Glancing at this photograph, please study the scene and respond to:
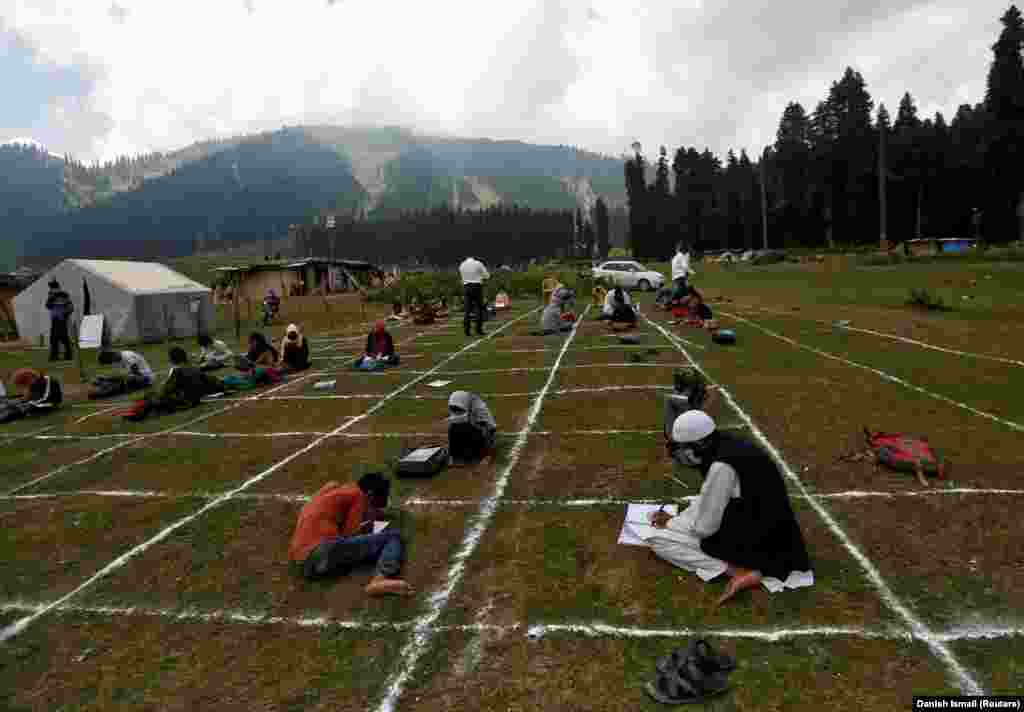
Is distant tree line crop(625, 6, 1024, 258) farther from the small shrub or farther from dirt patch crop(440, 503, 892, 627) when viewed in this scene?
dirt patch crop(440, 503, 892, 627)

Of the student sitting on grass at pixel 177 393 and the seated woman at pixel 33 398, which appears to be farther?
the seated woman at pixel 33 398

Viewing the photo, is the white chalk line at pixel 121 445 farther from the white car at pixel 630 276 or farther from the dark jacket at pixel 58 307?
the white car at pixel 630 276

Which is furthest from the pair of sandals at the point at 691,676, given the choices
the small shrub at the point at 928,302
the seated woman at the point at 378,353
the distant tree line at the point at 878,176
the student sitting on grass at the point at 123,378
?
the distant tree line at the point at 878,176

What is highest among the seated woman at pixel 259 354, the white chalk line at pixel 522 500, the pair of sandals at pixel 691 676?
the seated woman at pixel 259 354

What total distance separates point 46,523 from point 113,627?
2904 mm

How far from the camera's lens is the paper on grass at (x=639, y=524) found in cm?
546

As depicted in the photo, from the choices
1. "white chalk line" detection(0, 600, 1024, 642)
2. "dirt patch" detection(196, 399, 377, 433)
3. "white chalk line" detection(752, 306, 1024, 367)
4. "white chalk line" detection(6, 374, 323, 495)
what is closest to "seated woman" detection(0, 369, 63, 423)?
"white chalk line" detection(6, 374, 323, 495)

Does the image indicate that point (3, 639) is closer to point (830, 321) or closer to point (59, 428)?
point (59, 428)

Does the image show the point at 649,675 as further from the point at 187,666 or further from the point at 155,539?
the point at 155,539

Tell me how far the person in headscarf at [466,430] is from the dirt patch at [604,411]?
Result: 4.79ft

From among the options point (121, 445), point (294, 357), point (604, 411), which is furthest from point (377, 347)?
point (604, 411)

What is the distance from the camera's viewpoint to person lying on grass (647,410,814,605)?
186 inches

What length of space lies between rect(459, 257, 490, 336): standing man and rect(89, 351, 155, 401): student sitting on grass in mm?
8191

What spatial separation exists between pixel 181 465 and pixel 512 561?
17.8 ft
